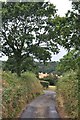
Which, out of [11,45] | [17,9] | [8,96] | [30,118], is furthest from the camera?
[11,45]

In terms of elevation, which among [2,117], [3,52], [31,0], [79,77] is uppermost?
[31,0]

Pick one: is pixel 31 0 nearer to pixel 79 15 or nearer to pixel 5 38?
pixel 5 38

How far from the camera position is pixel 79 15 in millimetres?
13852

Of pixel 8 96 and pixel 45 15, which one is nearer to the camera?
pixel 8 96

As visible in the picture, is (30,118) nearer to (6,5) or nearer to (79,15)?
(79,15)

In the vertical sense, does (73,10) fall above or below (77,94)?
above

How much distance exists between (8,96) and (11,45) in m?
19.2

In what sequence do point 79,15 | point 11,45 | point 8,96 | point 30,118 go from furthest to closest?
point 11,45 → point 30,118 → point 8,96 → point 79,15

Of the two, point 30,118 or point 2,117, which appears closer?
point 2,117

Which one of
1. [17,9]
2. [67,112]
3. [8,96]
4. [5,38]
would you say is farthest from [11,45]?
[8,96]

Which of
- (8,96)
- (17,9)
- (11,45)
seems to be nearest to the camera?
(8,96)

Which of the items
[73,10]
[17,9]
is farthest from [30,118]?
[17,9]

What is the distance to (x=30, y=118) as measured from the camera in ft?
66.1

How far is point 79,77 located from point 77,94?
96 cm
